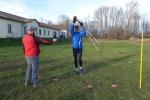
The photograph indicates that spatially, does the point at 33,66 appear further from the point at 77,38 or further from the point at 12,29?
the point at 12,29

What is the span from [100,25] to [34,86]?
110926mm

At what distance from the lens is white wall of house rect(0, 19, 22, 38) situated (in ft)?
136

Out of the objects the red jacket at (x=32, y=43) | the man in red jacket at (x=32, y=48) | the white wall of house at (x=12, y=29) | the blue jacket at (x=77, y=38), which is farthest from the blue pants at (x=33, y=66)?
the white wall of house at (x=12, y=29)

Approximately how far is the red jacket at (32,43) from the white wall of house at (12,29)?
115 ft

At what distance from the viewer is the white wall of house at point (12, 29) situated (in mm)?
41594

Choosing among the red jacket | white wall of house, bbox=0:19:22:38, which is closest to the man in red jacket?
the red jacket

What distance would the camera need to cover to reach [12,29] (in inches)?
1816

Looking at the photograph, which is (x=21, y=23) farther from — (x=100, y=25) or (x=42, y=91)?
(x=100, y=25)

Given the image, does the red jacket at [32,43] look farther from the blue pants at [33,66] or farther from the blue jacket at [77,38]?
the blue jacket at [77,38]

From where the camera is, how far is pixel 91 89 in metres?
8.01

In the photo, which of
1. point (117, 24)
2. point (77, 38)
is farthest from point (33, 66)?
point (117, 24)

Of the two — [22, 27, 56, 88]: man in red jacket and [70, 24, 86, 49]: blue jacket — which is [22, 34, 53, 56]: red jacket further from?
[70, 24, 86, 49]: blue jacket

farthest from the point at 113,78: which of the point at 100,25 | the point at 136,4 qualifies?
the point at 100,25

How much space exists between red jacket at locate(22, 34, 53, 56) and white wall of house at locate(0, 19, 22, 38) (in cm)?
3519
